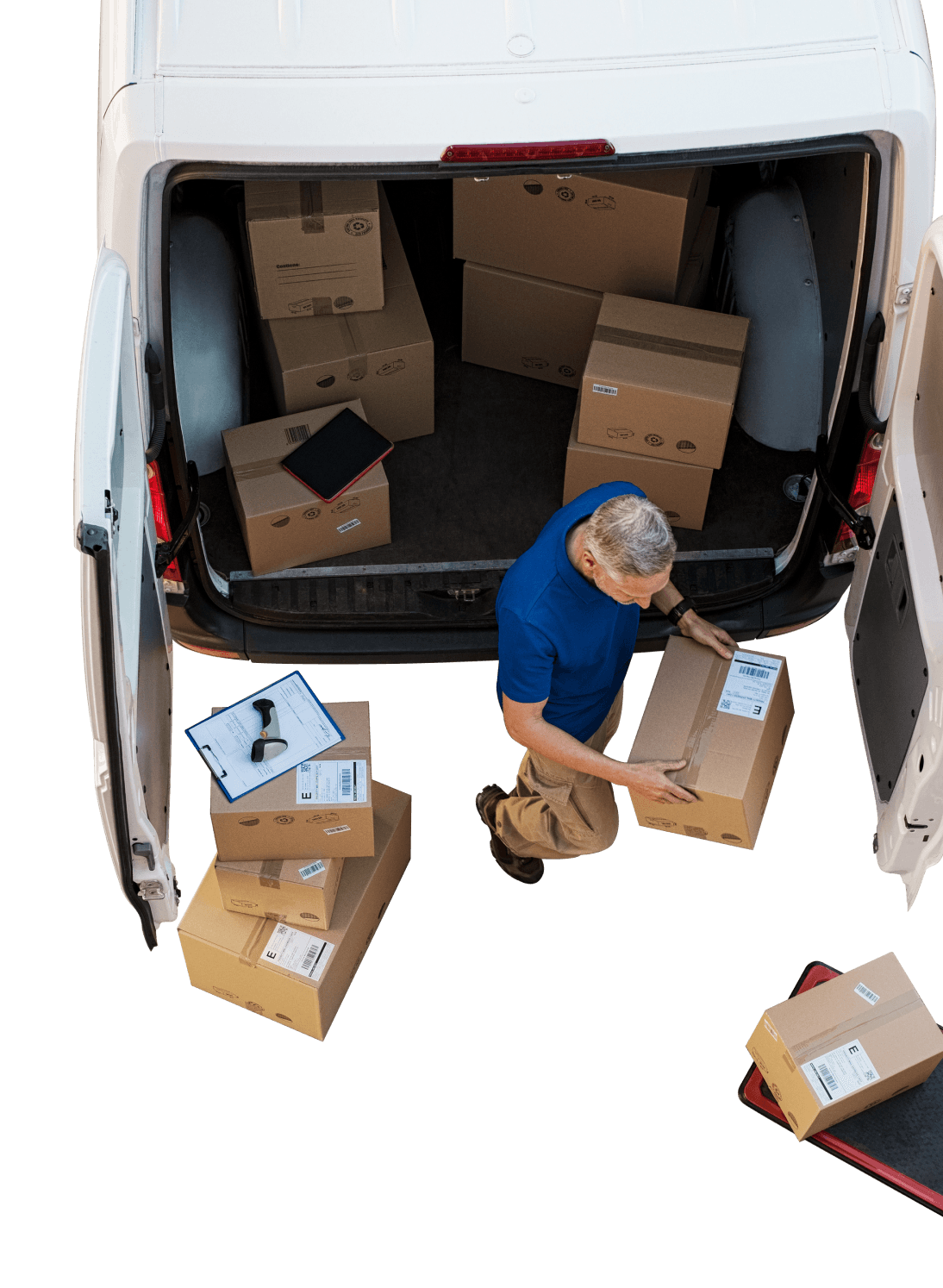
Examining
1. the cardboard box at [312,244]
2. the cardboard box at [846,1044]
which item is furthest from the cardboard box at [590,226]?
the cardboard box at [846,1044]

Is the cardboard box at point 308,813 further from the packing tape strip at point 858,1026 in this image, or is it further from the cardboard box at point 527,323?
the cardboard box at point 527,323

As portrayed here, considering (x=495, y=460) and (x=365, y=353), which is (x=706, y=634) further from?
(x=365, y=353)

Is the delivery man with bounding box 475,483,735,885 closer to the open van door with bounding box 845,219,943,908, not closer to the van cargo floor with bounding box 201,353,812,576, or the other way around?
the open van door with bounding box 845,219,943,908

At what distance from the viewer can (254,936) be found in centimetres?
395

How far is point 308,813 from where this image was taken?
374cm

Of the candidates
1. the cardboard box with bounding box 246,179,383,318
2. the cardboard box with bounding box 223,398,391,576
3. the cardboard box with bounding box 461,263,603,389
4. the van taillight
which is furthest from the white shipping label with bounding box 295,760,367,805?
the cardboard box with bounding box 461,263,603,389

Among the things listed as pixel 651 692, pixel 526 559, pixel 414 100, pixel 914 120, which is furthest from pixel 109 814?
pixel 914 120

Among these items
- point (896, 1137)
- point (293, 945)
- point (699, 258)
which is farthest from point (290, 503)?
point (896, 1137)

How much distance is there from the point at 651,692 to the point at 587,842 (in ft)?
2.01

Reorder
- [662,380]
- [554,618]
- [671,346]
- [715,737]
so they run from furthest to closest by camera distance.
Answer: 1. [671,346]
2. [662,380]
3. [715,737]
4. [554,618]

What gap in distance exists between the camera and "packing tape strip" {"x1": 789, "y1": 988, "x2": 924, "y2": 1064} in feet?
12.5

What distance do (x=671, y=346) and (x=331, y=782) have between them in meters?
1.78

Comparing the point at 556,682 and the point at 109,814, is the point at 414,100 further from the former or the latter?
the point at 109,814

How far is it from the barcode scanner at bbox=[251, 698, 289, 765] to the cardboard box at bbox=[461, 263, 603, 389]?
176 centimetres
